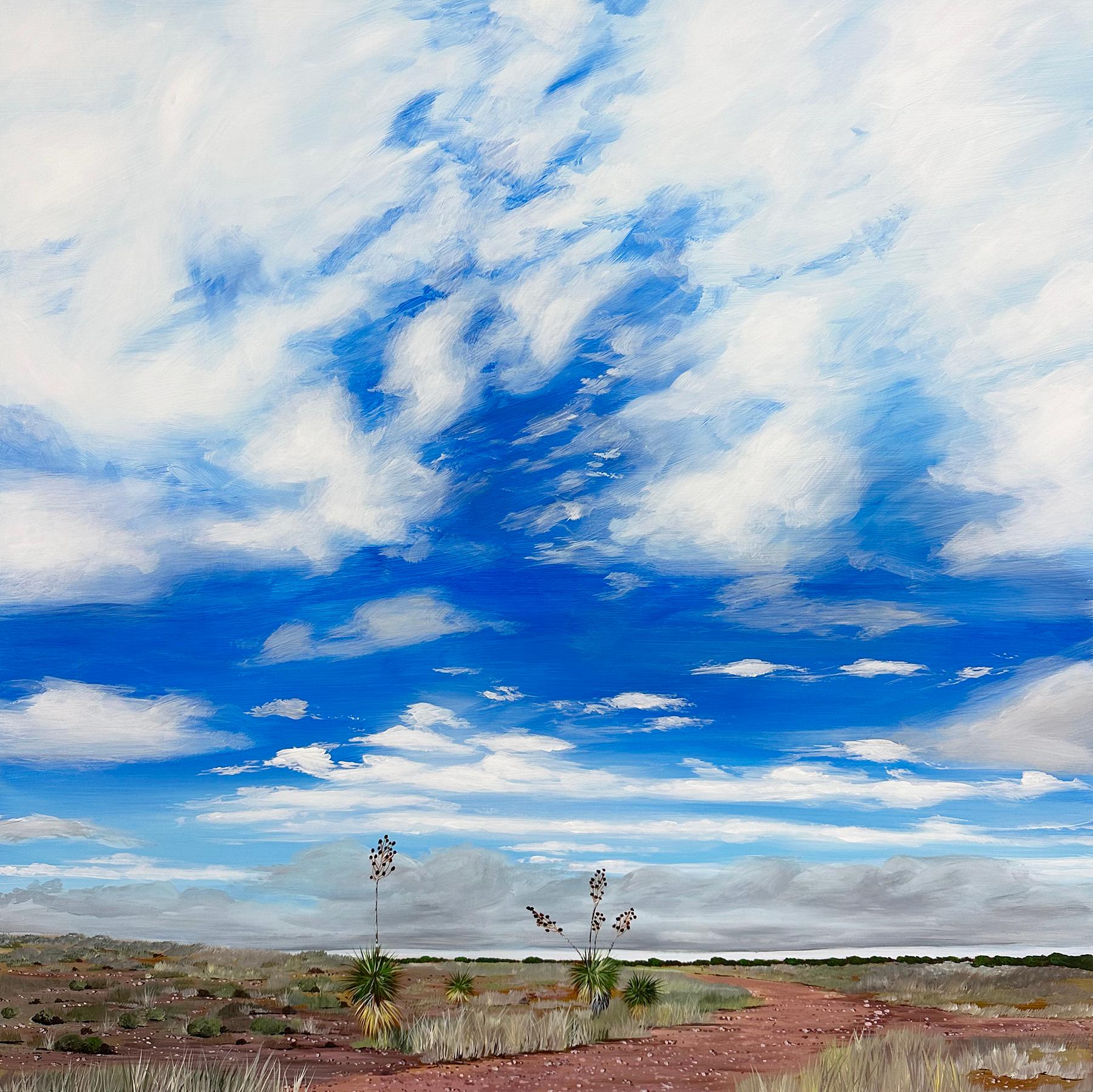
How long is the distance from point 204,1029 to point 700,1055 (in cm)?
1239

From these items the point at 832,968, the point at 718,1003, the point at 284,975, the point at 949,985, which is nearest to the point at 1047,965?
the point at 832,968

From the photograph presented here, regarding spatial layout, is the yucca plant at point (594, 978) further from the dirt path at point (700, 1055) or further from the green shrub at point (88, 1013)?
the green shrub at point (88, 1013)

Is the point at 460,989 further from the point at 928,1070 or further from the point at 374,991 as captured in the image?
the point at 928,1070

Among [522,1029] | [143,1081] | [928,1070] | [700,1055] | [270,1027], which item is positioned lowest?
[270,1027]

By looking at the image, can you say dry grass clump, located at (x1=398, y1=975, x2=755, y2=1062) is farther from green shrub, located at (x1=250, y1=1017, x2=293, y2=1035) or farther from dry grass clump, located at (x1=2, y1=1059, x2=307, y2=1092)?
dry grass clump, located at (x1=2, y1=1059, x2=307, y2=1092)

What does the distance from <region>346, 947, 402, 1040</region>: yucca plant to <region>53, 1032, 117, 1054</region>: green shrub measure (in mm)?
5361

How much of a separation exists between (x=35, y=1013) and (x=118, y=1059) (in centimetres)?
923

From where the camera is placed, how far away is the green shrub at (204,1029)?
2438 cm

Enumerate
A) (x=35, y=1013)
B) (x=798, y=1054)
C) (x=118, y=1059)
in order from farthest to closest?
(x=35, y=1013), (x=798, y=1054), (x=118, y=1059)

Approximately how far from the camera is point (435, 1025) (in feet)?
76.1

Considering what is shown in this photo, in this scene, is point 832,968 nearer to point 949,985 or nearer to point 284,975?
point 949,985

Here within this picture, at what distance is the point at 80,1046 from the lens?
20891 millimetres

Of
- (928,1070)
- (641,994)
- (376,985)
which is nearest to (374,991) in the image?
(376,985)

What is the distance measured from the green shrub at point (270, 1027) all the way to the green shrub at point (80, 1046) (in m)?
5.09
